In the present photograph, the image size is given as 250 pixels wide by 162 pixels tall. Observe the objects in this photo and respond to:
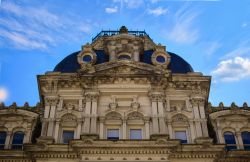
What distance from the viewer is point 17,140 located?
3256 centimetres

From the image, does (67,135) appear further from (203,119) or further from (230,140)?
(230,140)

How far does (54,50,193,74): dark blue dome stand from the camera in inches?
1416

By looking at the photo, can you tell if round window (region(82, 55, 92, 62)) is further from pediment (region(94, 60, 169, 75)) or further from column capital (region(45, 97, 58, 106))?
column capital (region(45, 97, 58, 106))

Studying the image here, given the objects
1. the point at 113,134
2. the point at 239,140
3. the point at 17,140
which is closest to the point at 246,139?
the point at 239,140

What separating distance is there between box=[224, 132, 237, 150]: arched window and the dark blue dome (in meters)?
6.24

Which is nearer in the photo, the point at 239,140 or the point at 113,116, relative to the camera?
the point at 113,116

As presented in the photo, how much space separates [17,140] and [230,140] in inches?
620

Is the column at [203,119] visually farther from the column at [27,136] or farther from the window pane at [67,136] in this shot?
the column at [27,136]

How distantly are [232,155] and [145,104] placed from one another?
7.19 m

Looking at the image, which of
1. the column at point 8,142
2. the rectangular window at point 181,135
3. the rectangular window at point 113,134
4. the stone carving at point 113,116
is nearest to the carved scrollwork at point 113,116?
the stone carving at point 113,116

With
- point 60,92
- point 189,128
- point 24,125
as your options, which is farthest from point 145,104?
point 24,125

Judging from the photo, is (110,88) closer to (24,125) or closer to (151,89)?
(151,89)

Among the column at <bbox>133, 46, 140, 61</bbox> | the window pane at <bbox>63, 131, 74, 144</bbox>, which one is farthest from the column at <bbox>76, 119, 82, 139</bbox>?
the column at <bbox>133, 46, 140, 61</bbox>

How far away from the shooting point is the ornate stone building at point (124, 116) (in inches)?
1155
